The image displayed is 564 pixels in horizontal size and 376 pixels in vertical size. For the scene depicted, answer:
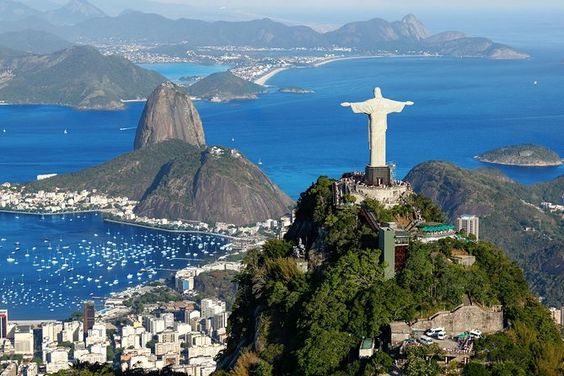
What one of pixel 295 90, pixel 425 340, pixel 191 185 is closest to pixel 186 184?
pixel 191 185

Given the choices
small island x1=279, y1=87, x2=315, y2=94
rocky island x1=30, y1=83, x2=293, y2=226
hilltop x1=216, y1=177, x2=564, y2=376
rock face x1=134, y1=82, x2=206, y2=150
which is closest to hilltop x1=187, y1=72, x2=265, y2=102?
small island x1=279, y1=87, x2=315, y2=94

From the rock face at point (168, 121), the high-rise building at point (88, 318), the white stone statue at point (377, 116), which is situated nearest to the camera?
the white stone statue at point (377, 116)

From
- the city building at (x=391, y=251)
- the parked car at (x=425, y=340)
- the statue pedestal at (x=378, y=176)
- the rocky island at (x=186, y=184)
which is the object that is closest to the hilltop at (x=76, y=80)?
the rocky island at (x=186, y=184)

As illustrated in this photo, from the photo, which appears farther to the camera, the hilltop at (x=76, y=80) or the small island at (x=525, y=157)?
the hilltop at (x=76, y=80)

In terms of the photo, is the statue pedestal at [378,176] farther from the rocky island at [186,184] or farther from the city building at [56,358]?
the rocky island at [186,184]

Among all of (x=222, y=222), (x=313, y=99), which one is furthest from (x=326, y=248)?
(x=313, y=99)

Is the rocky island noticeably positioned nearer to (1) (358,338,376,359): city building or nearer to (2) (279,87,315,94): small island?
(2) (279,87,315,94): small island

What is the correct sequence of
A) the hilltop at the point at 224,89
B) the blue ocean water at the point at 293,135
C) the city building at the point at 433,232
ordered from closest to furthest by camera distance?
the city building at the point at 433,232 → the blue ocean water at the point at 293,135 → the hilltop at the point at 224,89

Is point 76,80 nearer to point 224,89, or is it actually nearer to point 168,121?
point 224,89

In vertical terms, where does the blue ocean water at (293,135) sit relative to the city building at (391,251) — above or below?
below
